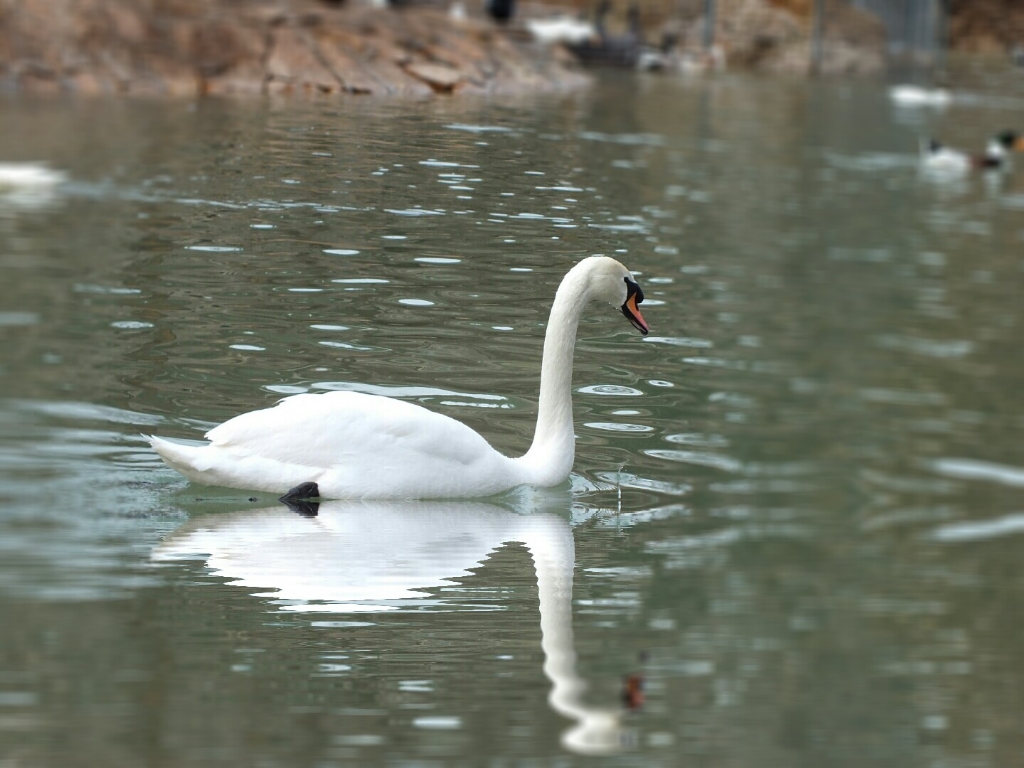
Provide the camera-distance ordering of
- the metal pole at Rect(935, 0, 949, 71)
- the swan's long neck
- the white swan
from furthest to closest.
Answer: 1. the metal pole at Rect(935, 0, 949, 71)
2. the swan's long neck
3. the white swan

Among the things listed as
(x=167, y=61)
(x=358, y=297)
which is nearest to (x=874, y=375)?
(x=358, y=297)

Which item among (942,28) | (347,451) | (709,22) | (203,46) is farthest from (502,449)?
(942,28)

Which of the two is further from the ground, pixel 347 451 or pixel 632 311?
pixel 632 311

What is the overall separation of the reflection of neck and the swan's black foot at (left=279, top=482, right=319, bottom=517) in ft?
1.90

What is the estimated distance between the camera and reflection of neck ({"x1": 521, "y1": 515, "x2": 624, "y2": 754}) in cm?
281

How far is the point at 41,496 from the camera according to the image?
4.18m

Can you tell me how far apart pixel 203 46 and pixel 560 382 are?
28.8ft

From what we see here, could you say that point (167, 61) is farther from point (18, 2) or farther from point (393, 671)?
point (393, 671)

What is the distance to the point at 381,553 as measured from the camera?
400 cm

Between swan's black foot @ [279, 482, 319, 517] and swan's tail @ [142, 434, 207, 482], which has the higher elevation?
swan's tail @ [142, 434, 207, 482]

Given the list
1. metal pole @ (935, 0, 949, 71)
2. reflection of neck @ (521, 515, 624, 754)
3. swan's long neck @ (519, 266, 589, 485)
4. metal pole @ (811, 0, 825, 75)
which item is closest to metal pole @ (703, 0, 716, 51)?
metal pole @ (811, 0, 825, 75)

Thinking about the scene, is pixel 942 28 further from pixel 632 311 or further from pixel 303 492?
pixel 303 492

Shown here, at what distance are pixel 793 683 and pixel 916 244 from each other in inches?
246

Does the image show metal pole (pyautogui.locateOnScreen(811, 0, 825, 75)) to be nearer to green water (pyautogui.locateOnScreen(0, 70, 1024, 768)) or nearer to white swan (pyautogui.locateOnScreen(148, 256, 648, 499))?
green water (pyautogui.locateOnScreen(0, 70, 1024, 768))
